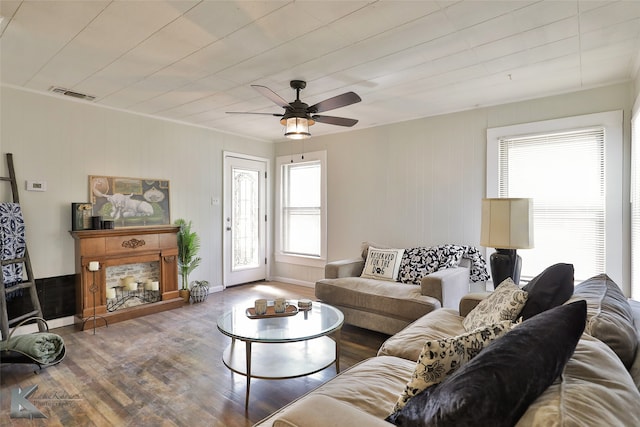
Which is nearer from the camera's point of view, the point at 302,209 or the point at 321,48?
the point at 321,48

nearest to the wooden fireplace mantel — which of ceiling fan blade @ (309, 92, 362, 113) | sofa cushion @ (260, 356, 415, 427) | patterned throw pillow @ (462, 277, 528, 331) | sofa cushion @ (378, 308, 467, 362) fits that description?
ceiling fan blade @ (309, 92, 362, 113)

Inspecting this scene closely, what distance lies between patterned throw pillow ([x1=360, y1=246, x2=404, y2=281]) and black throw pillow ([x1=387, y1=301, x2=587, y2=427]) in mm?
2823

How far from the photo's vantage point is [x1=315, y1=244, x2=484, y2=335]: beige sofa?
3.12 meters

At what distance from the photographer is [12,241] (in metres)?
3.23

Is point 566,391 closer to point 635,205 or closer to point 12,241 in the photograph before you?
point 635,205

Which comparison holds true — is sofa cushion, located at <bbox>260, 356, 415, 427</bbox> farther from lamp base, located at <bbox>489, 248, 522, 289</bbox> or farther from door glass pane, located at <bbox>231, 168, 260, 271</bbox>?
door glass pane, located at <bbox>231, 168, 260, 271</bbox>

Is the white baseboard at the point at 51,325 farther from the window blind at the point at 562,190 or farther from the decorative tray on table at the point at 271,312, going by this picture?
the window blind at the point at 562,190

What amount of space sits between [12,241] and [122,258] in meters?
1.04

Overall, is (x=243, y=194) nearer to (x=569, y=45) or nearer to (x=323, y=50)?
(x=323, y=50)

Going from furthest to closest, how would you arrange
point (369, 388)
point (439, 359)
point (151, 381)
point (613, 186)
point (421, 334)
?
point (613, 186) < point (151, 381) < point (421, 334) < point (369, 388) < point (439, 359)

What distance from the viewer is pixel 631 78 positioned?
312 centimetres

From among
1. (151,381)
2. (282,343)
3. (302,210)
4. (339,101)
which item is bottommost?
(151,381)

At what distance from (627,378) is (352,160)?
437 centimetres

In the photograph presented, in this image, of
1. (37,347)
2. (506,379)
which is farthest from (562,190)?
(37,347)
